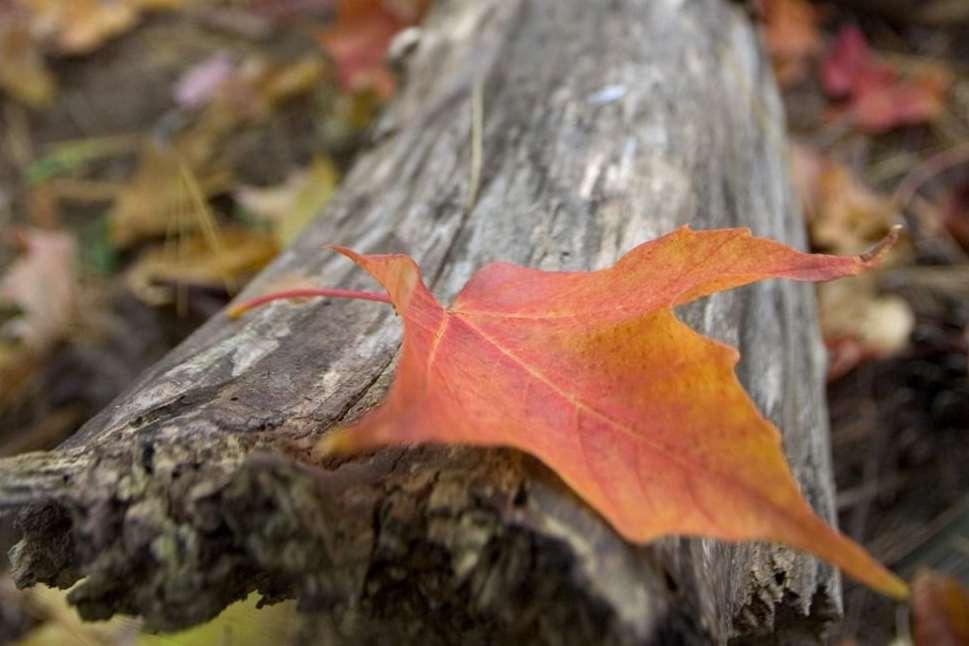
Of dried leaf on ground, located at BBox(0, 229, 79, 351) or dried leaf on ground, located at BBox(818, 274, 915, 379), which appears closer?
dried leaf on ground, located at BBox(818, 274, 915, 379)

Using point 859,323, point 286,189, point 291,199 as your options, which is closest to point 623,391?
point 859,323

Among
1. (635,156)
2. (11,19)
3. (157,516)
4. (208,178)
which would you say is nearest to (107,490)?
(157,516)

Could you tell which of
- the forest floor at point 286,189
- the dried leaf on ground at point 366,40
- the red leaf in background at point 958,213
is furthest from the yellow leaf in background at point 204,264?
the red leaf in background at point 958,213

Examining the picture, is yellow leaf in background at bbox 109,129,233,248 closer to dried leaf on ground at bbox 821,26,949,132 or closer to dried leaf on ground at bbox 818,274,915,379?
dried leaf on ground at bbox 818,274,915,379

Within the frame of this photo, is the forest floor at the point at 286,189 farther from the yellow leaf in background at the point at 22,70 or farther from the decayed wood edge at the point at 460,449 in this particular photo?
the decayed wood edge at the point at 460,449

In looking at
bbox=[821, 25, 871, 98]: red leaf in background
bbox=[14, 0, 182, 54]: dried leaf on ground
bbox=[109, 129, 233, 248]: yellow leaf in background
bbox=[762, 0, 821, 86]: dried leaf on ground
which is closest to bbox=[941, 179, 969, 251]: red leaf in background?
bbox=[821, 25, 871, 98]: red leaf in background

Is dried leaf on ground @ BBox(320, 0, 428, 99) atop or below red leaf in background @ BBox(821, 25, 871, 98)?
atop

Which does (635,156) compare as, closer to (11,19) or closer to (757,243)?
(757,243)
